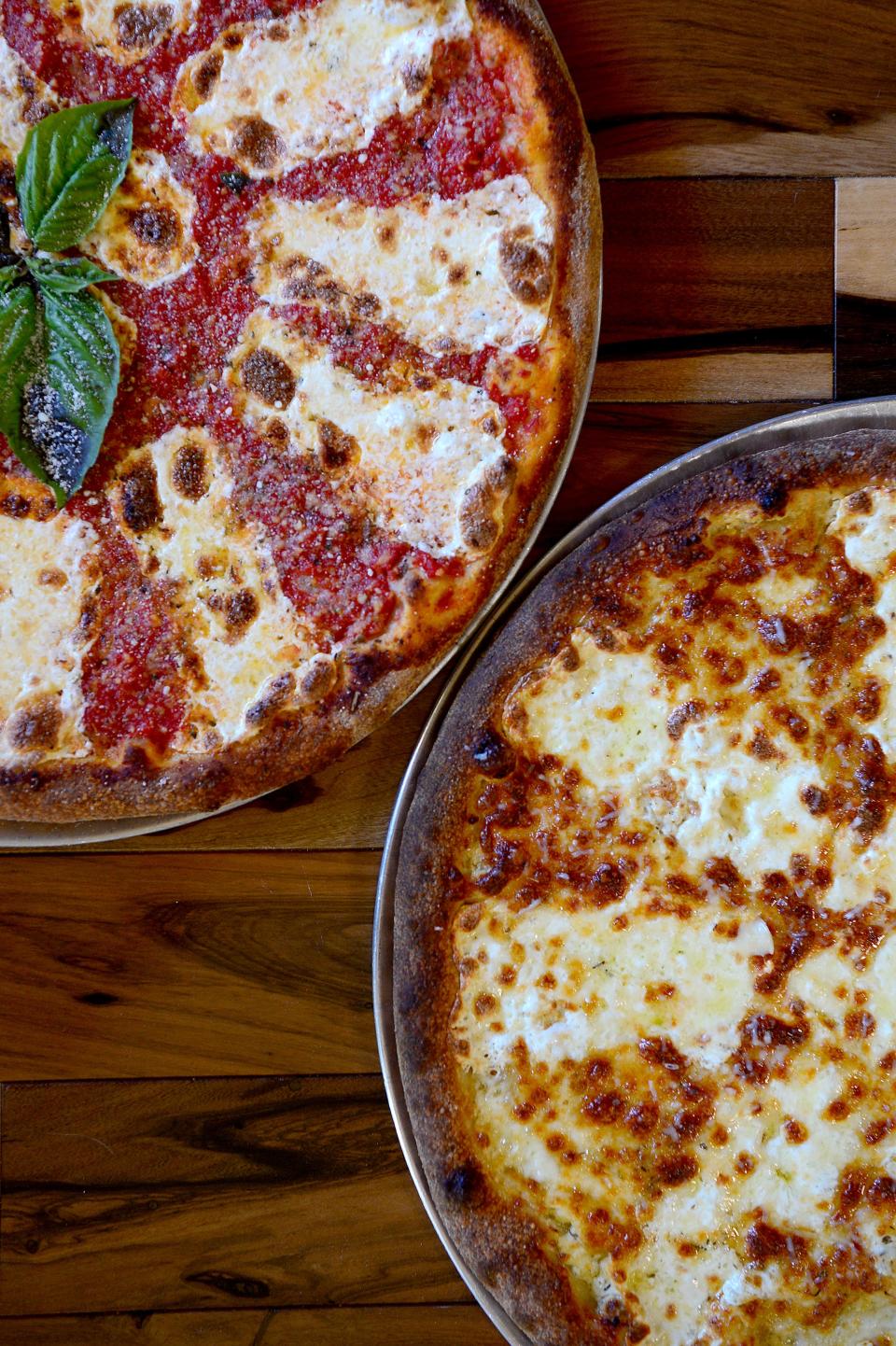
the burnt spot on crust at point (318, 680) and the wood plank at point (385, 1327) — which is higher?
the burnt spot on crust at point (318, 680)

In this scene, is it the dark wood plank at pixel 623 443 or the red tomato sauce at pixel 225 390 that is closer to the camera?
the red tomato sauce at pixel 225 390

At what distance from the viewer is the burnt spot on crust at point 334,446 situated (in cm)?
185

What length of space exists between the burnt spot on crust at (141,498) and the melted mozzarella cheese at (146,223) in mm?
359

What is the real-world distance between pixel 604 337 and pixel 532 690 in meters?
0.80

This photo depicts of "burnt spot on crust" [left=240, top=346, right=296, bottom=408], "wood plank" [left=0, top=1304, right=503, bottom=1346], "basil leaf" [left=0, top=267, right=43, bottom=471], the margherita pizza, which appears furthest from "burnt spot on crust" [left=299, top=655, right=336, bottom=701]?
"wood plank" [left=0, top=1304, right=503, bottom=1346]

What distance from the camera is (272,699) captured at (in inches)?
72.1

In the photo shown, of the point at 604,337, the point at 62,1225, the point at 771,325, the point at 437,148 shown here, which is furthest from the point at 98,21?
the point at 62,1225

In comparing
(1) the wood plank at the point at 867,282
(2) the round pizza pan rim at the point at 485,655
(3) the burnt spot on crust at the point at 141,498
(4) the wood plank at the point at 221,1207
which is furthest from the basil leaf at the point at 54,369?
(1) the wood plank at the point at 867,282

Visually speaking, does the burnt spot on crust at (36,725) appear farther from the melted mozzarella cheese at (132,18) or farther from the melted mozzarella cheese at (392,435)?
the melted mozzarella cheese at (132,18)

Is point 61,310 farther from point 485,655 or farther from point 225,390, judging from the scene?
point 485,655

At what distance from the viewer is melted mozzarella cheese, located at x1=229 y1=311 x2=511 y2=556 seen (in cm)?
182

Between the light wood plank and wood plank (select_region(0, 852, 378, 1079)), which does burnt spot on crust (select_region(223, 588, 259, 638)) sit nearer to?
wood plank (select_region(0, 852, 378, 1079))

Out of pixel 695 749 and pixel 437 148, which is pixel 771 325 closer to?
pixel 437 148

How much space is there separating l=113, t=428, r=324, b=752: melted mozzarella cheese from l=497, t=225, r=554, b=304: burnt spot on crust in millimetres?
638
